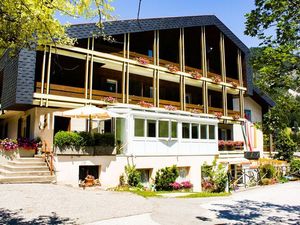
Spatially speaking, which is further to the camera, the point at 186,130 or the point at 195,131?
the point at 195,131

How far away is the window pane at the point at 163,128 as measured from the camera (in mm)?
22500

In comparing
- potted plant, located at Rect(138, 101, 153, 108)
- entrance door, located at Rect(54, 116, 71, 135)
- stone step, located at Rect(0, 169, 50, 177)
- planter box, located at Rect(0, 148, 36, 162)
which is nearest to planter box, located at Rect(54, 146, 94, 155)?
stone step, located at Rect(0, 169, 50, 177)

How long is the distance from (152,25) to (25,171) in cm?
1626

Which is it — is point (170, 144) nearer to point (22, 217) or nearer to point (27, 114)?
point (27, 114)

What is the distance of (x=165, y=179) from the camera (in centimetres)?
2003

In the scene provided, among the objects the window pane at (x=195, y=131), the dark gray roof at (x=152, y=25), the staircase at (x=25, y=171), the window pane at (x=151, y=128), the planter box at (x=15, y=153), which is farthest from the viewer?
the window pane at (x=195, y=131)

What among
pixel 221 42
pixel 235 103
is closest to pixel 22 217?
pixel 221 42

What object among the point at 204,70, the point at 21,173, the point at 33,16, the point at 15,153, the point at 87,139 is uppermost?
the point at 204,70

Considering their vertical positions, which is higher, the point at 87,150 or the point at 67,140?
the point at 67,140

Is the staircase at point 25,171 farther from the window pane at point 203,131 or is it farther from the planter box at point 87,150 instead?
the window pane at point 203,131

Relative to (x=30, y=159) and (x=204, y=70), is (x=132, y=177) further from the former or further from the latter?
(x=204, y=70)

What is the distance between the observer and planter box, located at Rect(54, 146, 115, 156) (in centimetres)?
1691

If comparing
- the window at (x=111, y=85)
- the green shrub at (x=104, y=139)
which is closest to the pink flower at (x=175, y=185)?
the green shrub at (x=104, y=139)

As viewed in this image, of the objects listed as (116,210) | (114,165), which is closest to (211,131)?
(114,165)
